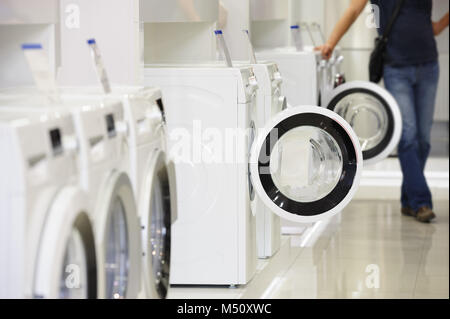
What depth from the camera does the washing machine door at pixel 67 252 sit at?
4.75ft

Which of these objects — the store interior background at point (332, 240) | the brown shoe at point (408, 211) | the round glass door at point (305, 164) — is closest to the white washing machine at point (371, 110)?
the store interior background at point (332, 240)

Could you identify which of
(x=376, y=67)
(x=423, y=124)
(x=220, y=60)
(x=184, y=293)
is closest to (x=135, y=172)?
(x=184, y=293)

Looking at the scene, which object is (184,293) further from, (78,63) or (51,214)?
(51,214)

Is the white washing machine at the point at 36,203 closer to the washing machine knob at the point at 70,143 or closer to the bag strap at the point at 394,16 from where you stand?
the washing machine knob at the point at 70,143

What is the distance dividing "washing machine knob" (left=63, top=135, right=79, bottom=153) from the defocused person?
5.96 feet

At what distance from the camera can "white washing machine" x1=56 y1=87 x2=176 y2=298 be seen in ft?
6.77

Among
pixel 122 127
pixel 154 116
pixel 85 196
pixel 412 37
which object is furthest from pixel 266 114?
pixel 85 196

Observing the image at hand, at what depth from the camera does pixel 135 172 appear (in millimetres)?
2062

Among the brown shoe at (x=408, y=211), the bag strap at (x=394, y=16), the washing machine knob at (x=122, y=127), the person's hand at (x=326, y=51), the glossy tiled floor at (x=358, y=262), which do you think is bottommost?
the glossy tiled floor at (x=358, y=262)

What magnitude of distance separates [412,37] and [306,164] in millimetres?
1804

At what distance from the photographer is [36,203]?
1.46 metres

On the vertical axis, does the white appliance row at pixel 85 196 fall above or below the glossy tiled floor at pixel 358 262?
above

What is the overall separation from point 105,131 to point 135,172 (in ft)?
0.81

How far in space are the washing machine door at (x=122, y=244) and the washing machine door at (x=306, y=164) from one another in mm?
760
